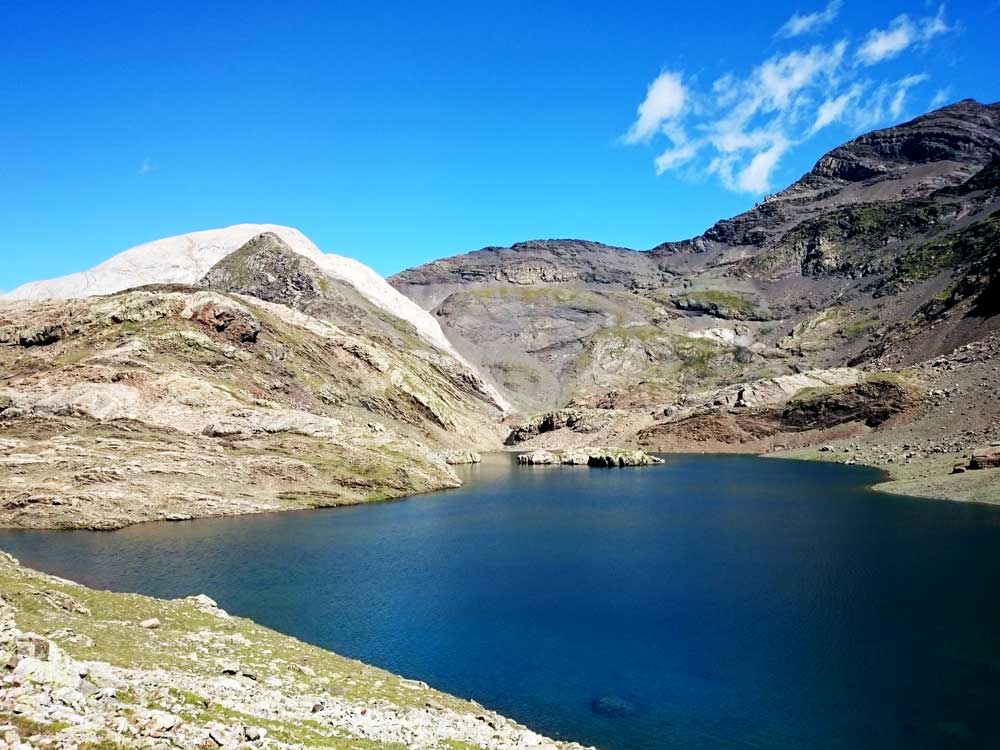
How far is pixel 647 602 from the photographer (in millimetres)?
43906

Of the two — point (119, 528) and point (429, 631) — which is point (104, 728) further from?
point (119, 528)

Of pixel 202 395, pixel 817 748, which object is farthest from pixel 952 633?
pixel 202 395

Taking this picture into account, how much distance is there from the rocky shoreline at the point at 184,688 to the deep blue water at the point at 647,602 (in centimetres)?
603

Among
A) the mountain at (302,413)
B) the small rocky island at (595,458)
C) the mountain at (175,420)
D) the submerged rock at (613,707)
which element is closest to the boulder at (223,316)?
the mountain at (175,420)

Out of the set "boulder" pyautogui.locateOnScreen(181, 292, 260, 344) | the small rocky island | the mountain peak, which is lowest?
the small rocky island

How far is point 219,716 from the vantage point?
17.5 meters

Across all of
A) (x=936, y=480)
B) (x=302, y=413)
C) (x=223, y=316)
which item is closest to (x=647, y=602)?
(x=936, y=480)

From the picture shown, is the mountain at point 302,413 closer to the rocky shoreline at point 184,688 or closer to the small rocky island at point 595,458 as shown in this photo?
the small rocky island at point 595,458

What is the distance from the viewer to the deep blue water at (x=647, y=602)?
28.5 m

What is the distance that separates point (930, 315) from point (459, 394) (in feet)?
426

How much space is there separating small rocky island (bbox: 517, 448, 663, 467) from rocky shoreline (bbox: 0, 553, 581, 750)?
111222 millimetres

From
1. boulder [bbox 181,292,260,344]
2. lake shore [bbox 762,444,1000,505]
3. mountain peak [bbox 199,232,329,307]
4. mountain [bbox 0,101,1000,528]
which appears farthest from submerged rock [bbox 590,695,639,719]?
mountain peak [bbox 199,232,329,307]

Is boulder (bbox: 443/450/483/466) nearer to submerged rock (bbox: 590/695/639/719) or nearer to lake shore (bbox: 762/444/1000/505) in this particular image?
lake shore (bbox: 762/444/1000/505)

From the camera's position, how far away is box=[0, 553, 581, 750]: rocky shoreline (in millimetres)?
13758
